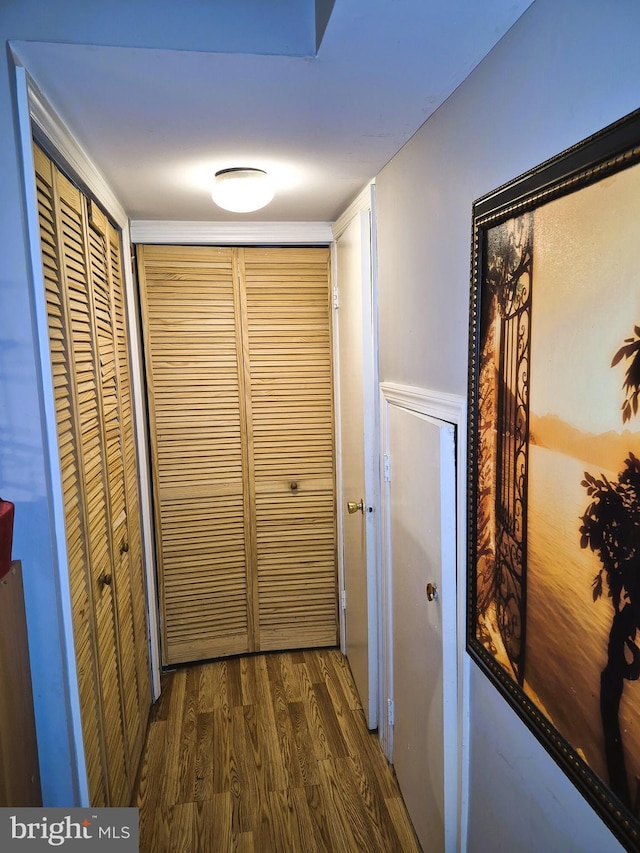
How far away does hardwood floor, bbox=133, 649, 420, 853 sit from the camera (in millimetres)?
1792

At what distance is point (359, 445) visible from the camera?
A: 2217 mm

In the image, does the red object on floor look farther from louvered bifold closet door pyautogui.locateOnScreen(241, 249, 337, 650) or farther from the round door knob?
louvered bifold closet door pyautogui.locateOnScreen(241, 249, 337, 650)

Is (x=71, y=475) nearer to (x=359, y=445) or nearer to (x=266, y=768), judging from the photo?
(x=359, y=445)

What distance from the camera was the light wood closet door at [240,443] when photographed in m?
2.54

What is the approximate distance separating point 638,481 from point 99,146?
4.89 feet

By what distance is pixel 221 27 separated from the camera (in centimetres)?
104

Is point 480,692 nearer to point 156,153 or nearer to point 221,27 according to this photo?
point 221,27

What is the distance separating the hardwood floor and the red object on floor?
1.26 meters

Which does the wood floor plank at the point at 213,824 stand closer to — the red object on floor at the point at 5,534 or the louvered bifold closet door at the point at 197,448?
the louvered bifold closet door at the point at 197,448

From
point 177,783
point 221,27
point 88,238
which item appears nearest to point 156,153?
point 88,238

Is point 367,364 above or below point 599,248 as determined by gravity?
below

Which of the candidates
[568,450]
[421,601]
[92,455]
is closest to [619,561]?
[568,450]

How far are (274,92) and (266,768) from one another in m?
2.13

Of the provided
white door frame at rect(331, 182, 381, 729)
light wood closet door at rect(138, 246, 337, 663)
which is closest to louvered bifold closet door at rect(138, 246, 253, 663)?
light wood closet door at rect(138, 246, 337, 663)
